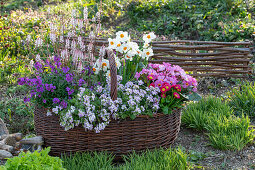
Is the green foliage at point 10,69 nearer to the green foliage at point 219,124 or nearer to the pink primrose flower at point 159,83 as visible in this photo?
the pink primrose flower at point 159,83

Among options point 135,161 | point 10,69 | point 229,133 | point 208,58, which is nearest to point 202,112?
point 229,133

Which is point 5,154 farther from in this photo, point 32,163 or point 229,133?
point 229,133

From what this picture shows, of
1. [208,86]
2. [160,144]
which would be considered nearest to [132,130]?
[160,144]

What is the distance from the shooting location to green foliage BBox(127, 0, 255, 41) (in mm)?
5972

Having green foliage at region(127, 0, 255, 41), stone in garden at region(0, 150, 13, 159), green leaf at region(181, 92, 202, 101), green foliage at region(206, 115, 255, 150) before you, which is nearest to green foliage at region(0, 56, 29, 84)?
stone in garden at region(0, 150, 13, 159)

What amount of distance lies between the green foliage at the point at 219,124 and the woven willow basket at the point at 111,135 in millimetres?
597

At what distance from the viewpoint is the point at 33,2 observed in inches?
376

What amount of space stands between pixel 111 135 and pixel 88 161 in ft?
1.02

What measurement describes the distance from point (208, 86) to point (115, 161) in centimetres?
254

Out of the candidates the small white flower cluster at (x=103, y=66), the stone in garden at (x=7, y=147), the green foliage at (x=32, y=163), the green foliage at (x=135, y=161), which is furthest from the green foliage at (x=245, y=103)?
the stone in garden at (x=7, y=147)

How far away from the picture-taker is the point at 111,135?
2797 millimetres

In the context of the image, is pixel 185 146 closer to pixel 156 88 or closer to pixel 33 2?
pixel 156 88

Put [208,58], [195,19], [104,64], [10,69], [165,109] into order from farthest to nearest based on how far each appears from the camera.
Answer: [195,19]
[10,69]
[208,58]
[104,64]
[165,109]

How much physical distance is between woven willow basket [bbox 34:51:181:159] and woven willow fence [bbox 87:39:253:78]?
2358 mm
